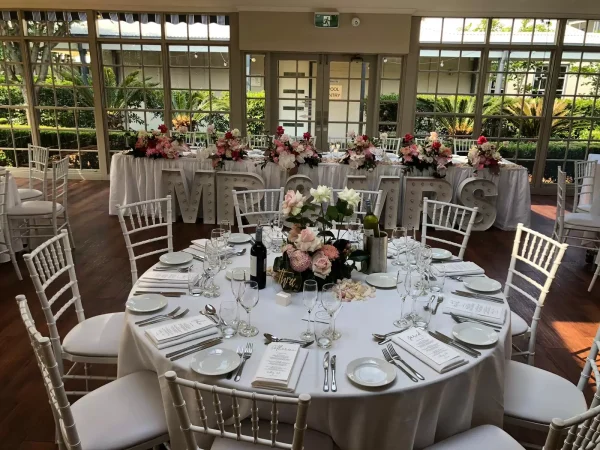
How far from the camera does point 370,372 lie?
1742 millimetres

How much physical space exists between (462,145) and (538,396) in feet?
20.2

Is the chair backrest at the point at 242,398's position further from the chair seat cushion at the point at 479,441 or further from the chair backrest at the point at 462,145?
the chair backrest at the point at 462,145

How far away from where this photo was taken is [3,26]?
311 inches

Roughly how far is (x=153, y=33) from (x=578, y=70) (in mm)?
6583

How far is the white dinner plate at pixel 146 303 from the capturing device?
7.04ft

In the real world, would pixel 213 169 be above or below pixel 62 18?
below

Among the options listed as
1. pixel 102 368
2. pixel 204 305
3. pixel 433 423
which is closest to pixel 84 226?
pixel 102 368

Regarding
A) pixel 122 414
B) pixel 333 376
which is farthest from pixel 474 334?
pixel 122 414

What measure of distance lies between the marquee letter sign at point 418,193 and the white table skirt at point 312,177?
0.20 m

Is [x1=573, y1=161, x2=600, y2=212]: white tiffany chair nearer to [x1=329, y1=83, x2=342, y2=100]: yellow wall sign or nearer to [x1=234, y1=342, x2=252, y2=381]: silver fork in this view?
[x1=329, y1=83, x2=342, y2=100]: yellow wall sign

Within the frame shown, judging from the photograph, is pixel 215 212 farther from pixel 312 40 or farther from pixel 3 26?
pixel 3 26

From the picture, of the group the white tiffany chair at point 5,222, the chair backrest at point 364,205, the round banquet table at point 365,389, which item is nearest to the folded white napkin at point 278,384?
the round banquet table at point 365,389

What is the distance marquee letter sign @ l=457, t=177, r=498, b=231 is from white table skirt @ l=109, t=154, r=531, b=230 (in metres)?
0.13

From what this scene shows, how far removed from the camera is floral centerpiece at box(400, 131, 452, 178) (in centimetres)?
561
